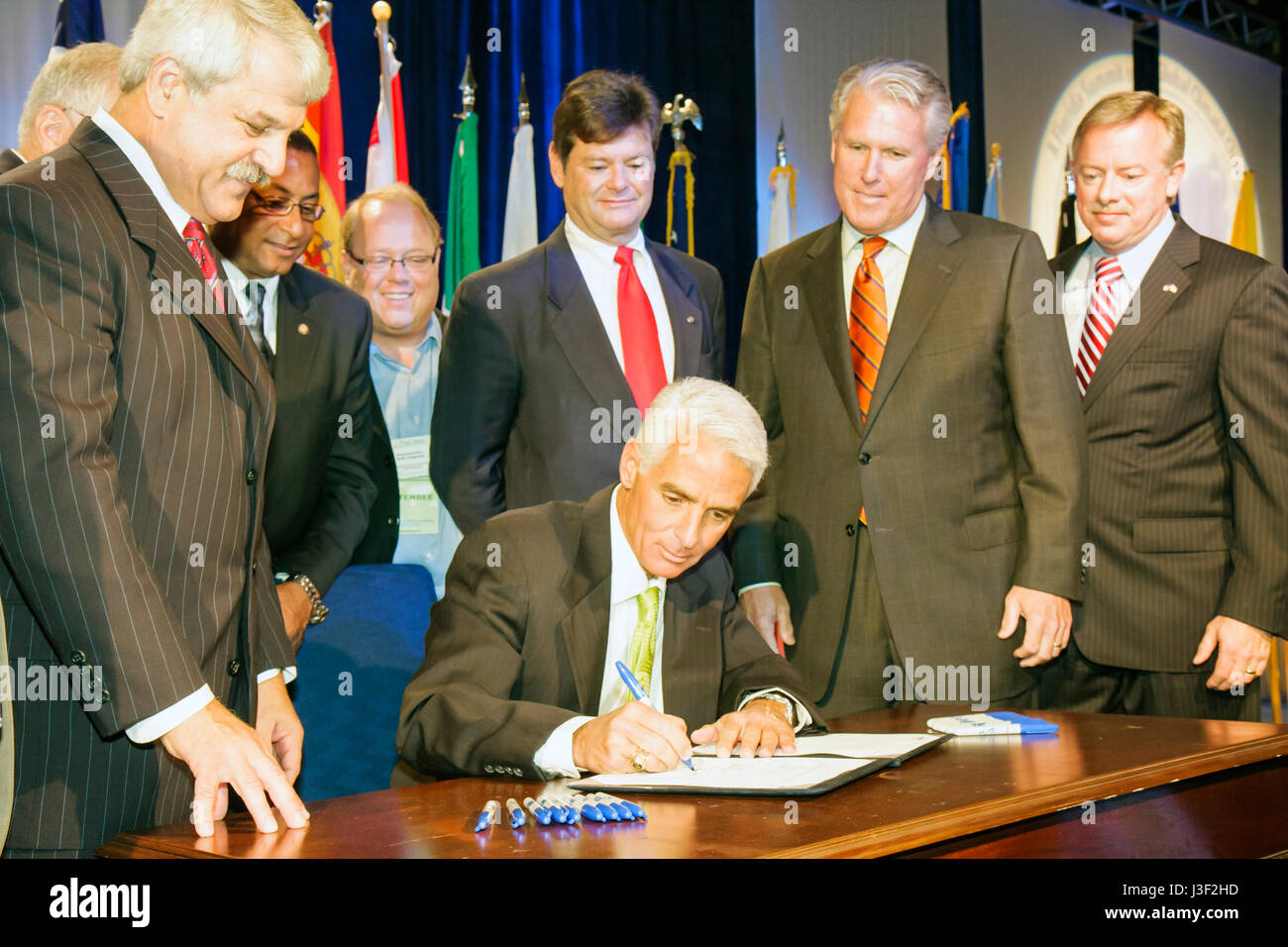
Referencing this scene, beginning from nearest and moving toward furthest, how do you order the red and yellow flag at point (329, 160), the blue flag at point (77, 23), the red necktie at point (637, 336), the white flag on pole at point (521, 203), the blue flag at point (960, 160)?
the red necktie at point (637, 336) < the blue flag at point (77, 23) < the red and yellow flag at point (329, 160) < the white flag on pole at point (521, 203) < the blue flag at point (960, 160)

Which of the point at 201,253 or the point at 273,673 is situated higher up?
the point at 201,253

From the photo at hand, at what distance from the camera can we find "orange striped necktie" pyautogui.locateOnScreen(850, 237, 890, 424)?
3039 mm

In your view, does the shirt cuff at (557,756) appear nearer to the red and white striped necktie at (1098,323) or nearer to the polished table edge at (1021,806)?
the polished table edge at (1021,806)

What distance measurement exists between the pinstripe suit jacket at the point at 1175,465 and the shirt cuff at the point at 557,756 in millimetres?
1611

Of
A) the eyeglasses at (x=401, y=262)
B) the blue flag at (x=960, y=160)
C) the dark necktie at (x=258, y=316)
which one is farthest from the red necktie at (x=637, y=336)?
the blue flag at (x=960, y=160)

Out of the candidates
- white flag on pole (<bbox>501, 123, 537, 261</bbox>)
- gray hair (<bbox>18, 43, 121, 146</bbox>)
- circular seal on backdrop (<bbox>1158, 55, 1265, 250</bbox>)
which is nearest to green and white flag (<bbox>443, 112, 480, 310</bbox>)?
white flag on pole (<bbox>501, 123, 537, 261</bbox>)

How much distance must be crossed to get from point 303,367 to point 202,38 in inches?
50.0

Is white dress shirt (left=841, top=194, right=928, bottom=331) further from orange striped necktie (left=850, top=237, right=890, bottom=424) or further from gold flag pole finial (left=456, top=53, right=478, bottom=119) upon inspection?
gold flag pole finial (left=456, top=53, right=478, bottom=119)

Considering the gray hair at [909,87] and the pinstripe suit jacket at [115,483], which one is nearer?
the pinstripe suit jacket at [115,483]

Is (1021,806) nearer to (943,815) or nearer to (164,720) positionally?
(943,815)

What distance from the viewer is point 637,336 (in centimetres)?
328

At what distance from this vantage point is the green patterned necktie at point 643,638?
2.44 metres

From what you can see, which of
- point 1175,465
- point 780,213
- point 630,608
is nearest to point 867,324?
point 1175,465

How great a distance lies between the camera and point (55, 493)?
162 cm
